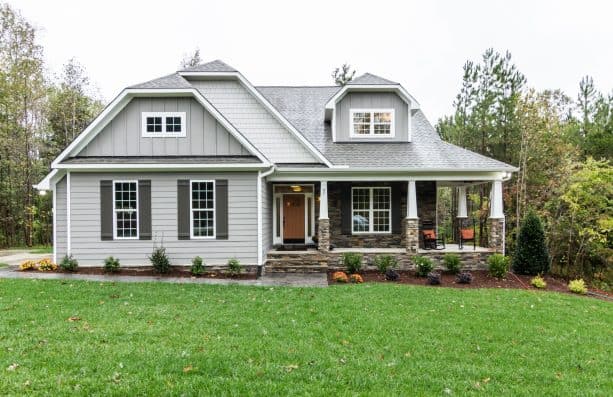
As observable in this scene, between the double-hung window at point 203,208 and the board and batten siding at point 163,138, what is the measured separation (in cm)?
100

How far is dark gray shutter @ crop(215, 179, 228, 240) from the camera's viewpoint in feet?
37.2

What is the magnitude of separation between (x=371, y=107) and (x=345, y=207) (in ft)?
12.5

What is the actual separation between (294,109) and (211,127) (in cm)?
517

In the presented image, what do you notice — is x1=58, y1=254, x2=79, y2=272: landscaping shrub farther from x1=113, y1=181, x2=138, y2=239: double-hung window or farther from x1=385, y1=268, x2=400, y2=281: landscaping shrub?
x1=385, y1=268, x2=400, y2=281: landscaping shrub

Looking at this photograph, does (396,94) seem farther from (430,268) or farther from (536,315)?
(536,315)

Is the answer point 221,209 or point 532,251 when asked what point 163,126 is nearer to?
point 221,209

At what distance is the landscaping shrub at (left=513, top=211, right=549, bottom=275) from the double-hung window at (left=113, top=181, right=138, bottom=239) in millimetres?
11966

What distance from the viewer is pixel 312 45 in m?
34.6

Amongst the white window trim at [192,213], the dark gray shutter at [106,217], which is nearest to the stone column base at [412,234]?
the white window trim at [192,213]

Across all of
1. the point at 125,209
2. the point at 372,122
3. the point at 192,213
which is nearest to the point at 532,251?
the point at 372,122

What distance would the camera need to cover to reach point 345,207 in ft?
45.6

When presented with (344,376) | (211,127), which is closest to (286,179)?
(211,127)

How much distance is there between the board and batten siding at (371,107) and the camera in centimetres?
1391

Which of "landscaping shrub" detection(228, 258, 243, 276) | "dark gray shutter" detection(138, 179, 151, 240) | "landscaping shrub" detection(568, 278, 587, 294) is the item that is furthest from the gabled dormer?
"landscaping shrub" detection(568, 278, 587, 294)
